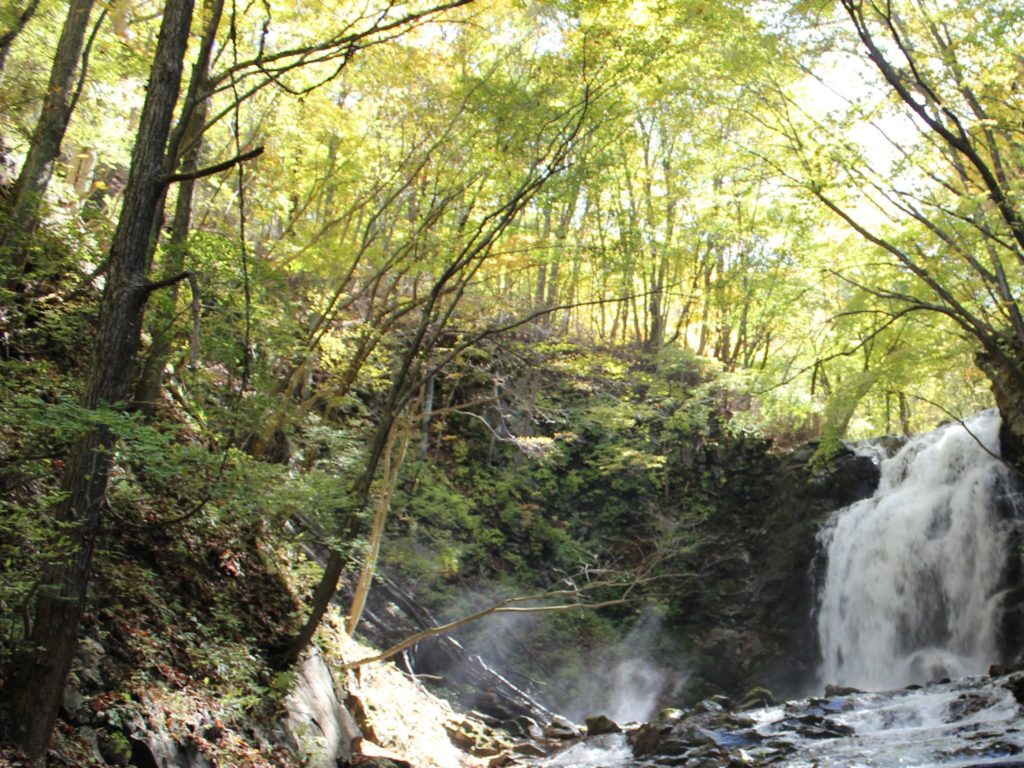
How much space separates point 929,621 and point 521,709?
7.32m

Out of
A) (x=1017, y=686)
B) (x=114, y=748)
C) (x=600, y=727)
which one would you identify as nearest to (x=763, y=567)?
(x=600, y=727)

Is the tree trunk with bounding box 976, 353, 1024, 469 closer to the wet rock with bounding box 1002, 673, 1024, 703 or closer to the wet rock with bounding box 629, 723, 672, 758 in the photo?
the wet rock with bounding box 1002, 673, 1024, 703

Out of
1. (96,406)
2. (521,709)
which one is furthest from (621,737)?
(96,406)

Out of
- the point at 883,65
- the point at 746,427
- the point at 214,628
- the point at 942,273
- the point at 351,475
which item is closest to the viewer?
the point at 214,628

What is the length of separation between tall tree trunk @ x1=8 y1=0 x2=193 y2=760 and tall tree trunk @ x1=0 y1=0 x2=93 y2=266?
1567 mm

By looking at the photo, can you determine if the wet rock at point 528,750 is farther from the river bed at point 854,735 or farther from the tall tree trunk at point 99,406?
the tall tree trunk at point 99,406

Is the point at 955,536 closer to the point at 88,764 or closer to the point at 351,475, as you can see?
the point at 351,475

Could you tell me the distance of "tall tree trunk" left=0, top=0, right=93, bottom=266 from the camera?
527cm

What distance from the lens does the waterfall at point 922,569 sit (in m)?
12.7

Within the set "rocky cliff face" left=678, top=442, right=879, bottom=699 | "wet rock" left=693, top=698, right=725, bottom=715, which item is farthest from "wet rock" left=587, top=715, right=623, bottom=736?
"rocky cliff face" left=678, top=442, right=879, bottom=699

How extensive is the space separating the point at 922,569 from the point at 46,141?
14.6 m

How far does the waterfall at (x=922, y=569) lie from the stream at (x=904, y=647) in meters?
0.02

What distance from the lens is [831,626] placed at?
14.9 m

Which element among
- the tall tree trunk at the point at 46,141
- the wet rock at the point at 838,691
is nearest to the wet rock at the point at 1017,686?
the wet rock at the point at 838,691
